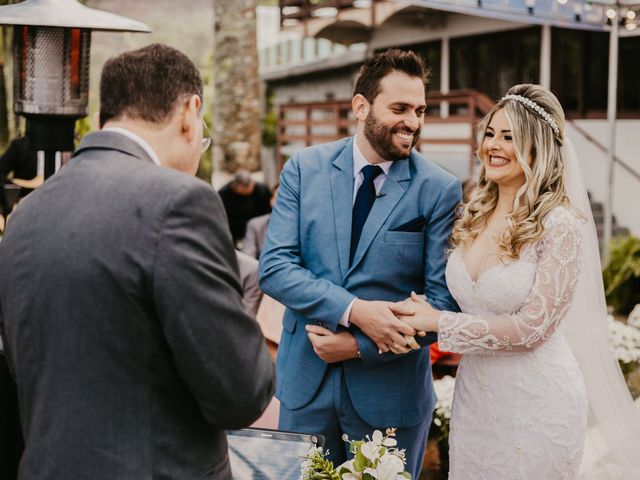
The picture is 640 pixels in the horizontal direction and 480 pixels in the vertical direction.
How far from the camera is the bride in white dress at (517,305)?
316 centimetres

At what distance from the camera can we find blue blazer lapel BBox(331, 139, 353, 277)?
329 centimetres

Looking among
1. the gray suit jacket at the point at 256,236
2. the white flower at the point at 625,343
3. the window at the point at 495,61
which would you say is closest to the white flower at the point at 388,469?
the white flower at the point at 625,343

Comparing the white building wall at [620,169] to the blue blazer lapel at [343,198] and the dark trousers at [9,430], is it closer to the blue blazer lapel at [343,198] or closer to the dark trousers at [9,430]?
the blue blazer lapel at [343,198]

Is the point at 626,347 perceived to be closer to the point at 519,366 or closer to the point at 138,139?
the point at 519,366

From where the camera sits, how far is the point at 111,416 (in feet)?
6.15

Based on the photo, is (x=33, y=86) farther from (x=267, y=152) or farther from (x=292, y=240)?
(x=267, y=152)

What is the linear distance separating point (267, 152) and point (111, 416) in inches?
995

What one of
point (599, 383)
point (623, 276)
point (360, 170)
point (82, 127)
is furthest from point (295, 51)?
point (360, 170)

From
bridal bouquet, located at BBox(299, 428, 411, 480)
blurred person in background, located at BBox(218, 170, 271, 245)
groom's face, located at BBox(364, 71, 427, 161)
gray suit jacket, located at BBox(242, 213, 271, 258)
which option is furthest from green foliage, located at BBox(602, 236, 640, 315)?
bridal bouquet, located at BBox(299, 428, 411, 480)

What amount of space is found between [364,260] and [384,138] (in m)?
0.47

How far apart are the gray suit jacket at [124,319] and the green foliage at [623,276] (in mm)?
9822

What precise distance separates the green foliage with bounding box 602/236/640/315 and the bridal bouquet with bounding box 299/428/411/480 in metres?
8.95

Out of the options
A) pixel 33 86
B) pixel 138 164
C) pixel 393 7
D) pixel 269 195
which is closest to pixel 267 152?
pixel 393 7

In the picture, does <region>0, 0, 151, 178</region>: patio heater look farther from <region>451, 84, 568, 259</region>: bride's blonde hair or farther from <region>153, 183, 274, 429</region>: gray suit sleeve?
<region>153, 183, 274, 429</region>: gray suit sleeve
